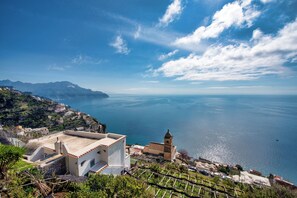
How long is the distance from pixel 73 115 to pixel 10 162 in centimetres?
6801

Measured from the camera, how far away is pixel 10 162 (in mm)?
7359

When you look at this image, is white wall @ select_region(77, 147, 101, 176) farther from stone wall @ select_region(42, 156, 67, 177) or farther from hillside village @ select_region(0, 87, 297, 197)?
stone wall @ select_region(42, 156, 67, 177)

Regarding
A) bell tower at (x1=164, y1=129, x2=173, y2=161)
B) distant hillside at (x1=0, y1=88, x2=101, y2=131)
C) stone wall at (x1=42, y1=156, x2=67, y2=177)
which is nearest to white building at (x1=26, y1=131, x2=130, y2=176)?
stone wall at (x1=42, y1=156, x2=67, y2=177)

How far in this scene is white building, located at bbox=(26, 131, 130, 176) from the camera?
10.9m

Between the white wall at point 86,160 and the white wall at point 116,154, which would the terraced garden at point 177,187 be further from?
the white wall at point 86,160

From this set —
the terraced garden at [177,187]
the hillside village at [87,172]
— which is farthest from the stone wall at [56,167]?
the terraced garden at [177,187]

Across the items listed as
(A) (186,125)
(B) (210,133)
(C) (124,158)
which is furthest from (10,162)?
(A) (186,125)

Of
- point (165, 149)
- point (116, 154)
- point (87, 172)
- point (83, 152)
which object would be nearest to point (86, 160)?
point (83, 152)

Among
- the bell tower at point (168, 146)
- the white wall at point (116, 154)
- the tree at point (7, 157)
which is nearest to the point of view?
the tree at point (7, 157)

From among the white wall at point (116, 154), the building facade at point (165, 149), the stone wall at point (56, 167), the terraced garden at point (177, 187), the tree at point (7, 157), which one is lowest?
the building facade at point (165, 149)

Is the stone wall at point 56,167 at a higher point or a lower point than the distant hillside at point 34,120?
higher

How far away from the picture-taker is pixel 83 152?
11.2m

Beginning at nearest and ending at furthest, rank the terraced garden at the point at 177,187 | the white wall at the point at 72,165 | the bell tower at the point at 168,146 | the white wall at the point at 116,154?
the white wall at the point at 72,165 < the terraced garden at the point at 177,187 < the white wall at the point at 116,154 < the bell tower at the point at 168,146

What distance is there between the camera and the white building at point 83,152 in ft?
35.6
